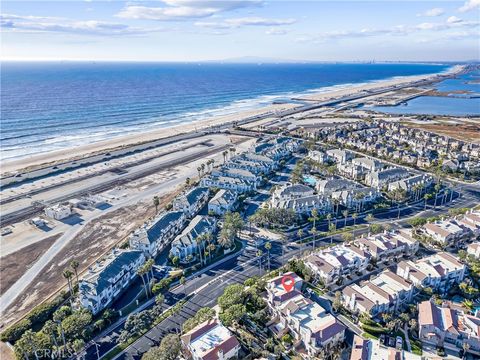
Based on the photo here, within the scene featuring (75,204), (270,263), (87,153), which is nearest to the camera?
(270,263)

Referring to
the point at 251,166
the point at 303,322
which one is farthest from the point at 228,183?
the point at 303,322

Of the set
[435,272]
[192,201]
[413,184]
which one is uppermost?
[413,184]

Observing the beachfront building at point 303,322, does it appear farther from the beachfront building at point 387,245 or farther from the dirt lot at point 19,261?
the dirt lot at point 19,261

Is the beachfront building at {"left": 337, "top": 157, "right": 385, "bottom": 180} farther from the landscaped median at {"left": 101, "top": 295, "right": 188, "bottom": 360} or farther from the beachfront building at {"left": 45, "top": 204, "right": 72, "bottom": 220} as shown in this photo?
the beachfront building at {"left": 45, "top": 204, "right": 72, "bottom": 220}

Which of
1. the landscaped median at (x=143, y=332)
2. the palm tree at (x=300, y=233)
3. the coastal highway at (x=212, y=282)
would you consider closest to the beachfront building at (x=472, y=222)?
the coastal highway at (x=212, y=282)

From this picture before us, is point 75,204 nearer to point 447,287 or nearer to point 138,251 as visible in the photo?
point 138,251

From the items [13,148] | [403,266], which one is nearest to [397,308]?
[403,266]

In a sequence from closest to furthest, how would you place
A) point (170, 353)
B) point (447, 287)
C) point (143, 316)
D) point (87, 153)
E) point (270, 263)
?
point (170, 353)
point (143, 316)
point (447, 287)
point (270, 263)
point (87, 153)

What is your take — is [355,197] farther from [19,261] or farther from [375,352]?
[19,261]
